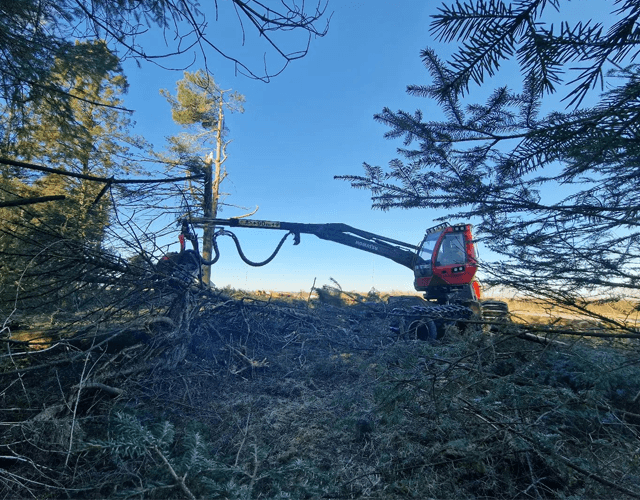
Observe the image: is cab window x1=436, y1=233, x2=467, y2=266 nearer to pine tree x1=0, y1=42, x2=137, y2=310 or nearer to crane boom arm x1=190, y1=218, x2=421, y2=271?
crane boom arm x1=190, y1=218, x2=421, y2=271

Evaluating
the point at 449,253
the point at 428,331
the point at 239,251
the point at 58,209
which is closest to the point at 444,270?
the point at 449,253

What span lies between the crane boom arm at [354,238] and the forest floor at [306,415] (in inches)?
127

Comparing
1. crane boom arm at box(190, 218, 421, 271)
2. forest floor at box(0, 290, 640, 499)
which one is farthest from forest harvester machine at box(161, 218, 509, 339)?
forest floor at box(0, 290, 640, 499)

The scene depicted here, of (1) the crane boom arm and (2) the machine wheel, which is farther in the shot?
(1) the crane boom arm

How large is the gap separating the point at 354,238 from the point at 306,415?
18.6ft

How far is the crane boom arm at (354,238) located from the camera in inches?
315

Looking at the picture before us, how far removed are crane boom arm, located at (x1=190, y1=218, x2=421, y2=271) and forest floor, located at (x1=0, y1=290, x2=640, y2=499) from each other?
323 cm

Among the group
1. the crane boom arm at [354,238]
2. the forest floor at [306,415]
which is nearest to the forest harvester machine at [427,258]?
the crane boom arm at [354,238]

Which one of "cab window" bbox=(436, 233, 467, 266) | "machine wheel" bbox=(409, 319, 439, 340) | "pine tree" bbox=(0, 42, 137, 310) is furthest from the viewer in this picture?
"cab window" bbox=(436, 233, 467, 266)

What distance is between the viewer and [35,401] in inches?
128

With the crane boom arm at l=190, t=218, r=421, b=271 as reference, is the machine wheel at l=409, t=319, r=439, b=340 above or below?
below

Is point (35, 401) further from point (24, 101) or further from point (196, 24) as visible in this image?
point (196, 24)

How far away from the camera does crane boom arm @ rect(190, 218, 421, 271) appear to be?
8.00 metres

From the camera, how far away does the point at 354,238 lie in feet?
27.8
